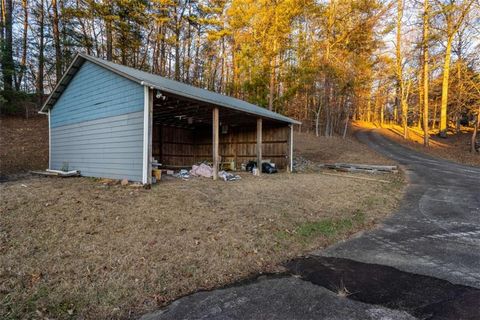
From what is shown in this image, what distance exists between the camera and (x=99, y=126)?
9391 millimetres

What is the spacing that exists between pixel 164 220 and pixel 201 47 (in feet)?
64.7

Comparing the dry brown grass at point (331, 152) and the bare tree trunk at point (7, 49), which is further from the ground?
the bare tree trunk at point (7, 49)

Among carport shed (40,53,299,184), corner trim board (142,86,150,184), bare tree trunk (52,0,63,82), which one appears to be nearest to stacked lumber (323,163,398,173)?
carport shed (40,53,299,184)

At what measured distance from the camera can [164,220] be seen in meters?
4.94

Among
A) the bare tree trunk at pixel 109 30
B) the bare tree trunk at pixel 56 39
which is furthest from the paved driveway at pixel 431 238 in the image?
the bare tree trunk at pixel 56 39

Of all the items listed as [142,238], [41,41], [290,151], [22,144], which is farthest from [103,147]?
[41,41]

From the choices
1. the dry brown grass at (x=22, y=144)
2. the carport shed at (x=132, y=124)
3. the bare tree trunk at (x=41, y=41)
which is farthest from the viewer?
the bare tree trunk at (x=41, y=41)

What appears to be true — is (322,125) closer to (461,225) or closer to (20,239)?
(461,225)

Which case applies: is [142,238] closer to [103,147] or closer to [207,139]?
[103,147]

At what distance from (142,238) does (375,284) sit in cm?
324

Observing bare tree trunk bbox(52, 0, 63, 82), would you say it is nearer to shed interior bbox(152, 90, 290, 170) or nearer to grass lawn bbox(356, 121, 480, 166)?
shed interior bbox(152, 90, 290, 170)

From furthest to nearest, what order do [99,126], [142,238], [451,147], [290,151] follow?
[451,147], [290,151], [99,126], [142,238]

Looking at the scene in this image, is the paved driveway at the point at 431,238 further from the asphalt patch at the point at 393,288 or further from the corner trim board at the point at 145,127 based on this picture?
the corner trim board at the point at 145,127

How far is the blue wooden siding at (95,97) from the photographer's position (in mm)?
8219
